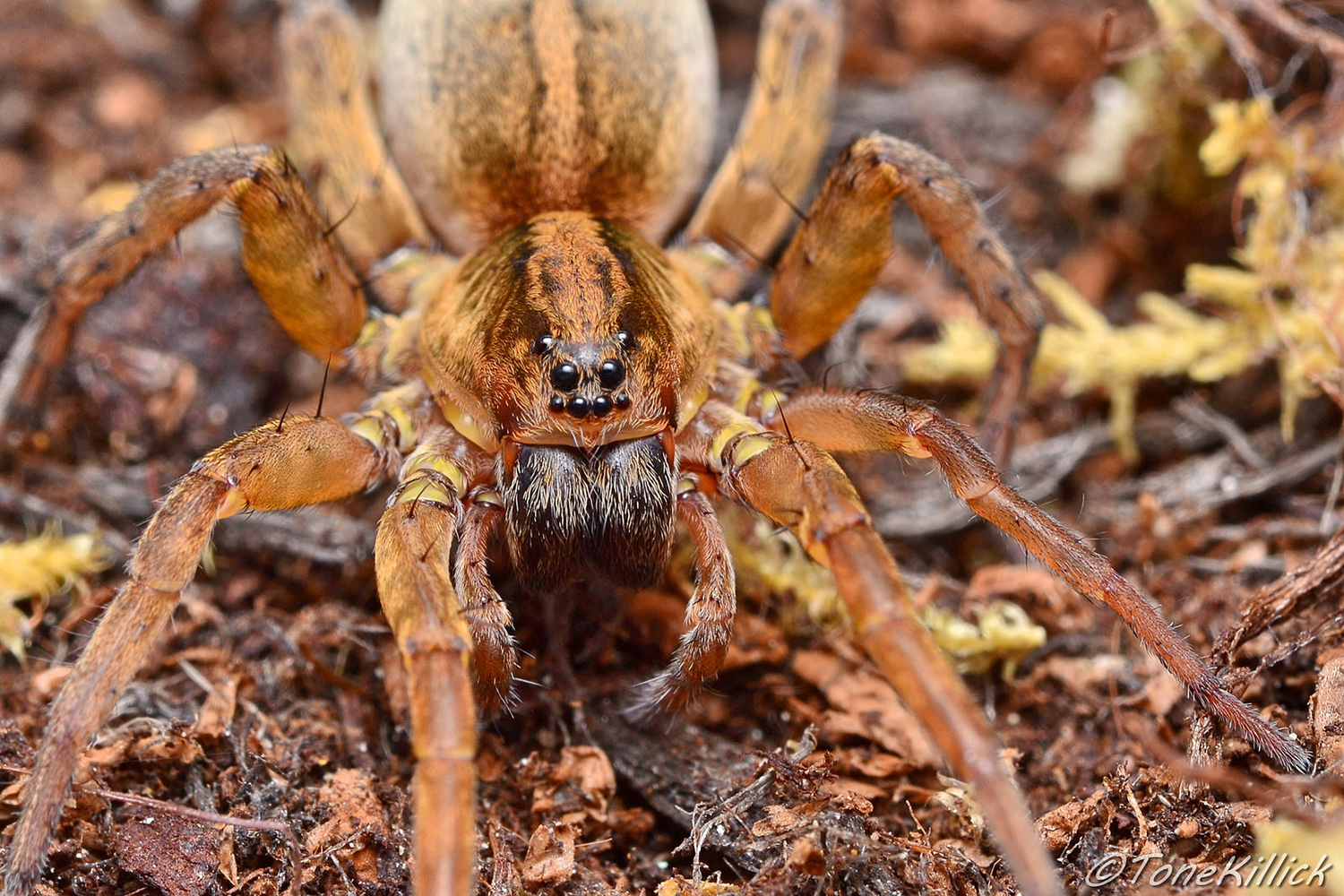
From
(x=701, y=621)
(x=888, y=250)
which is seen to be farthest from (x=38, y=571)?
(x=888, y=250)

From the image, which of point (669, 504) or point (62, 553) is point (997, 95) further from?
point (62, 553)

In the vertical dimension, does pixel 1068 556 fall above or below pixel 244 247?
below

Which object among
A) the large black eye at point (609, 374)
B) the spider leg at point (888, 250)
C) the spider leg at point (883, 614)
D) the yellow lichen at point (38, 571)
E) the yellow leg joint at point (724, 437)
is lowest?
the spider leg at point (883, 614)

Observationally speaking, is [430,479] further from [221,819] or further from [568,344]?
[221,819]

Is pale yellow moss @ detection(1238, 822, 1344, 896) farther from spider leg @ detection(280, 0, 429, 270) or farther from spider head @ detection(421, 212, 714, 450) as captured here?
spider leg @ detection(280, 0, 429, 270)

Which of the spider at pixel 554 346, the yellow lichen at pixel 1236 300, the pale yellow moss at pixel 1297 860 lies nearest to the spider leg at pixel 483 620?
the spider at pixel 554 346

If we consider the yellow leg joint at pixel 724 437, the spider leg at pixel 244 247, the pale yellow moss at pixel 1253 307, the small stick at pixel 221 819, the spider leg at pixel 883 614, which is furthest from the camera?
the pale yellow moss at pixel 1253 307

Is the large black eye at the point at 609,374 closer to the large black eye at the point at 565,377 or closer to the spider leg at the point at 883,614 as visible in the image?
the large black eye at the point at 565,377
